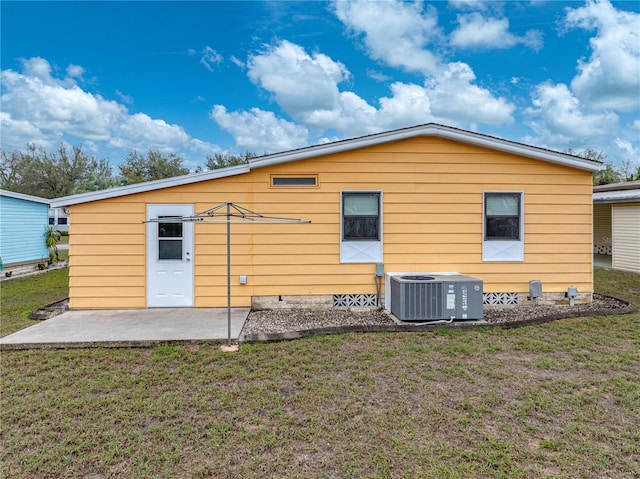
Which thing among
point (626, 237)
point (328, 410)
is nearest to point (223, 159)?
point (626, 237)

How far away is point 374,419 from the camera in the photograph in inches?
104

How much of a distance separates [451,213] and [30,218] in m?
13.5

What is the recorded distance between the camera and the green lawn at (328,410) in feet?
6.97

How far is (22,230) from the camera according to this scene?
11.3m

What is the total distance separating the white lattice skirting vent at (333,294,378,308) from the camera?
248 inches

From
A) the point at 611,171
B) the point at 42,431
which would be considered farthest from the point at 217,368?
the point at 611,171

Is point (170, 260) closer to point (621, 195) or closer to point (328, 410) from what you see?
point (328, 410)

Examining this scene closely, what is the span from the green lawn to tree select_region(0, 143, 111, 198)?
29.2 m

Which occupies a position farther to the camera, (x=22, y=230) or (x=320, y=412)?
(x=22, y=230)

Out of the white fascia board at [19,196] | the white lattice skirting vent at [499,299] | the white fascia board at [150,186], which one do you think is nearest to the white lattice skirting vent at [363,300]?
the white lattice skirting vent at [499,299]

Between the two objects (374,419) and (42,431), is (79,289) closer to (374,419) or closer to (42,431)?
(42,431)

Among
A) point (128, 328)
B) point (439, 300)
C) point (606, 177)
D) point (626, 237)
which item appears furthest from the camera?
point (606, 177)

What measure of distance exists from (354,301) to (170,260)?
341 centimetres

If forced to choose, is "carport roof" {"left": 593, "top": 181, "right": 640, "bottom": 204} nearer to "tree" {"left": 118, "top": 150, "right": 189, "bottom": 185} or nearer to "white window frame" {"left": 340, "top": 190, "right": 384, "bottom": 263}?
"white window frame" {"left": 340, "top": 190, "right": 384, "bottom": 263}
